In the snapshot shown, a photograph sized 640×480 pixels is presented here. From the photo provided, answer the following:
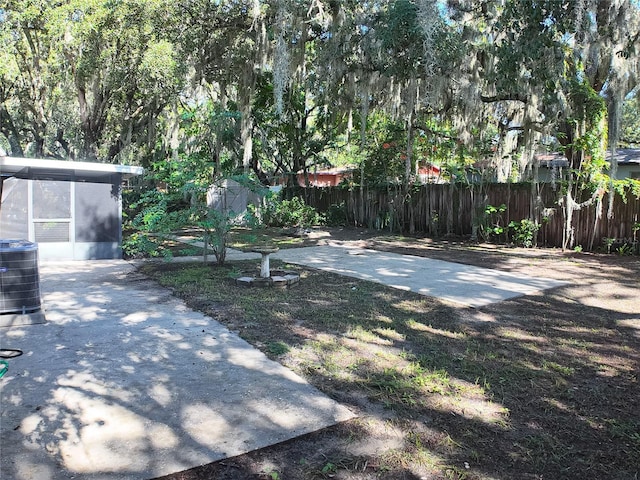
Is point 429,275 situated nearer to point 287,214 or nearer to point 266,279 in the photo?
point 266,279

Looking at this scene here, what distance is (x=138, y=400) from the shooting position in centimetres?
313

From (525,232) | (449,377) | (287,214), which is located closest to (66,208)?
(449,377)

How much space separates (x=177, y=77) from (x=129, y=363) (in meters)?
9.98

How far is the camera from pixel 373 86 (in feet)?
37.9

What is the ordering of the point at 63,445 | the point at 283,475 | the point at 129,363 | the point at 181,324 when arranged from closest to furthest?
the point at 283,475
the point at 63,445
the point at 129,363
the point at 181,324

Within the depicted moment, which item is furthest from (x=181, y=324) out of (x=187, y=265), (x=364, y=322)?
(x=187, y=265)

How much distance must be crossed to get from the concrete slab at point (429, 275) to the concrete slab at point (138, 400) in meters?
3.34

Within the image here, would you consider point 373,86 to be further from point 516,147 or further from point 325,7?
point 516,147

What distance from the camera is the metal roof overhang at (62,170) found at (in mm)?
8484

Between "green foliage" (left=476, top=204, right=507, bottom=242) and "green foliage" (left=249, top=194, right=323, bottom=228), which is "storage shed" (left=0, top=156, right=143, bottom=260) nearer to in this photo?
"green foliage" (left=249, top=194, right=323, bottom=228)

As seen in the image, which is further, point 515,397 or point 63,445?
point 515,397

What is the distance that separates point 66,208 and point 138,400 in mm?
7724

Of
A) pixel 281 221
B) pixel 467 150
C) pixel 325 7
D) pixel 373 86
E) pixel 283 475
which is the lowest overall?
pixel 283 475

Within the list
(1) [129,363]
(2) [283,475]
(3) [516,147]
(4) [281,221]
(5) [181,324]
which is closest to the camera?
(2) [283,475]
